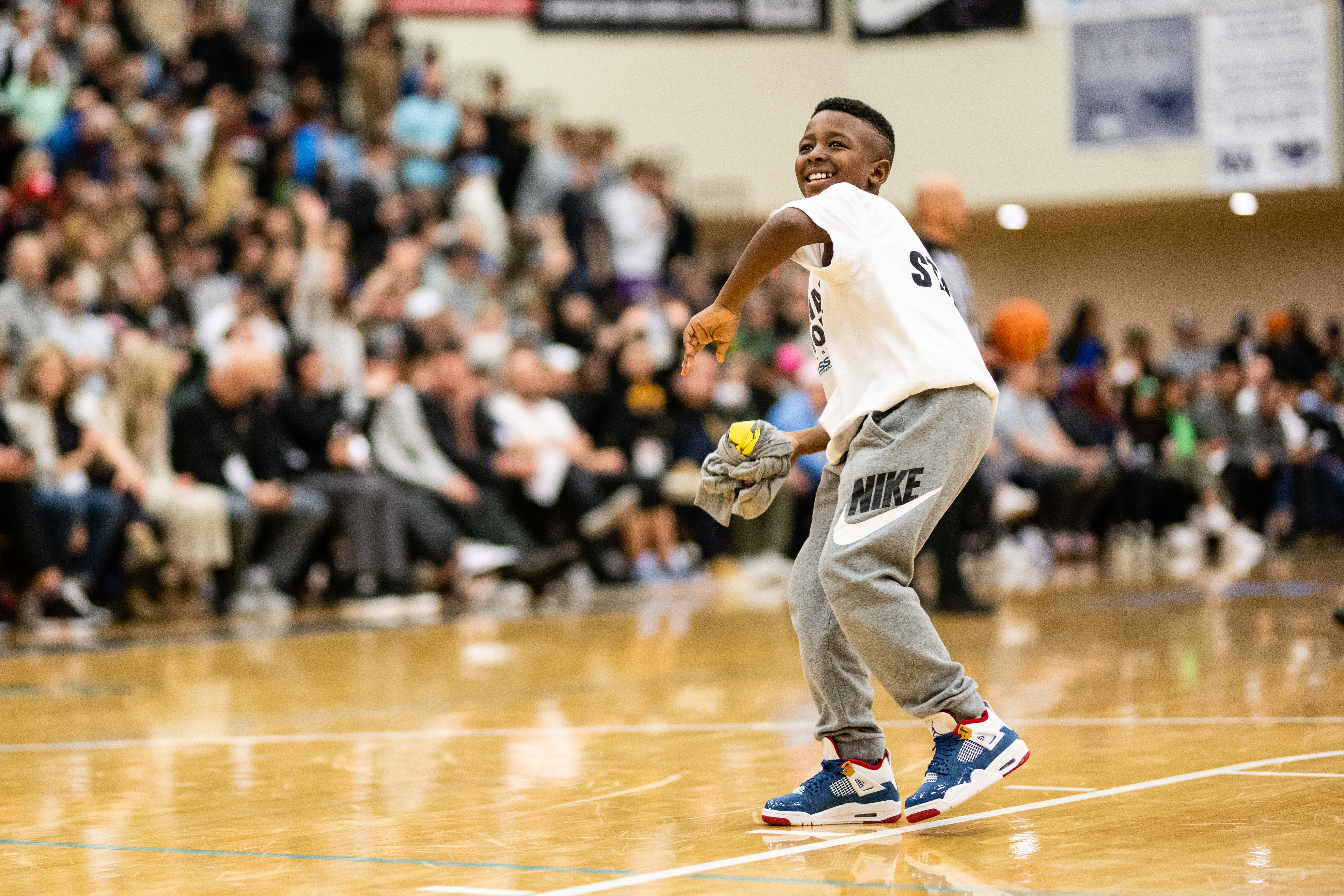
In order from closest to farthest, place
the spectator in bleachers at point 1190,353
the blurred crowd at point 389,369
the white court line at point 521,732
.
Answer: the white court line at point 521,732 → the blurred crowd at point 389,369 → the spectator in bleachers at point 1190,353

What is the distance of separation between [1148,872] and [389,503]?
7979mm

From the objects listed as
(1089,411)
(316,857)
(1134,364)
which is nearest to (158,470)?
(316,857)

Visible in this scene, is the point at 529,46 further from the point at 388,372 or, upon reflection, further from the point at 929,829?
the point at 929,829

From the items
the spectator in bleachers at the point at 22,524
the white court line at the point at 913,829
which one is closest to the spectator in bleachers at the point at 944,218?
the white court line at the point at 913,829

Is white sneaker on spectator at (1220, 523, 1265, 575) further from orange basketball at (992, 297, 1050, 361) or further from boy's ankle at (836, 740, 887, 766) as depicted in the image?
boy's ankle at (836, 740, 887, 766)

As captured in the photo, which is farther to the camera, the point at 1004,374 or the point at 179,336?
the point at 1004,374

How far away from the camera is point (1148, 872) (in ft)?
9.59

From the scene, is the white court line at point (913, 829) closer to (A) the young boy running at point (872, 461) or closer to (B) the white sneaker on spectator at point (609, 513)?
(A) the young boy running at point (872, 461)

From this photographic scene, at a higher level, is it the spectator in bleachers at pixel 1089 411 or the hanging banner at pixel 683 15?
the hanging banner at pixel 683 15

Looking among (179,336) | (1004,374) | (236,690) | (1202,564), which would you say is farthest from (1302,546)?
(236,690)

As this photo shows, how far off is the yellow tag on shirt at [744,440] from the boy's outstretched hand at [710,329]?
9.1 inches

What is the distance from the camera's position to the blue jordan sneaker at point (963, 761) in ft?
11.2

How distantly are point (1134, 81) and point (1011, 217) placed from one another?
2499mm

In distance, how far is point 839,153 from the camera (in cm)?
368
